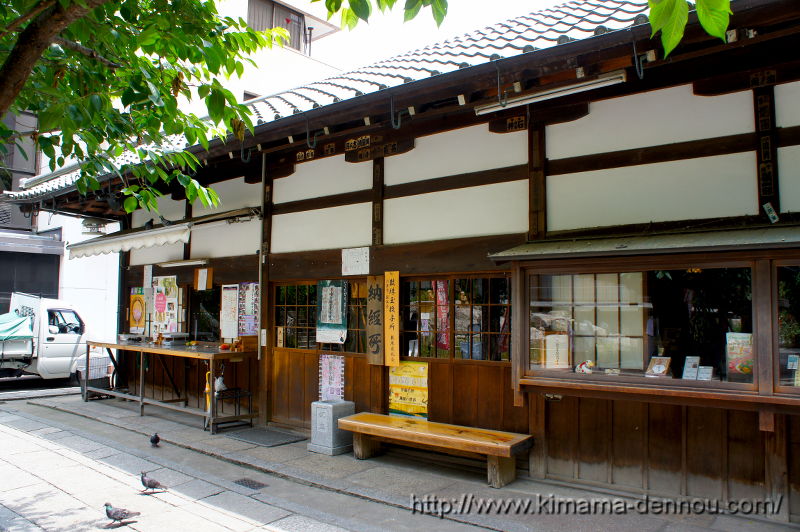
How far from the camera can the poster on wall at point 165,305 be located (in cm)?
1104

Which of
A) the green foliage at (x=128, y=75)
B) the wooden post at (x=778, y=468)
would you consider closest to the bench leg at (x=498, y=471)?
the wooden post at (x=778, y=468)

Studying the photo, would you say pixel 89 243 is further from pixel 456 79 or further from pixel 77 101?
pixel 456 79

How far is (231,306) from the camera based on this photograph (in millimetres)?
9797

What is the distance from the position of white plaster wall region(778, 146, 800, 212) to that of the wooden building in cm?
2

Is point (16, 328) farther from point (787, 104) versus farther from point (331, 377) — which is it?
point (787, 104)

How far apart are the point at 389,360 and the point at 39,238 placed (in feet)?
61.2

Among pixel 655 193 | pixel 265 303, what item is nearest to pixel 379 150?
pixel 265 303

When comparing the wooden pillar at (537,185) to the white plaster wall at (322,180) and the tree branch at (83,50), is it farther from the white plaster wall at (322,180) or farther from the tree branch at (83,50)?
the tree branch at (83,50)

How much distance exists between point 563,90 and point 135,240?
788 cm

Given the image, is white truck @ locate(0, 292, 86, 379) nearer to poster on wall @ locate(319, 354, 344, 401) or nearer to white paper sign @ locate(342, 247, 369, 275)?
poster on wall @ locate(319, 354, 344, 401)

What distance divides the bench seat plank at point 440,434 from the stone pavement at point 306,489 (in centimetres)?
45

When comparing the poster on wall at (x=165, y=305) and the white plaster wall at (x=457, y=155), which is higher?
the white plaster wall at (x=457, y=155)

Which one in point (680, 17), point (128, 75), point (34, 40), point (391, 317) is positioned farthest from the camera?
point (391, 317)

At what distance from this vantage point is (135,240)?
9898 millimetres
